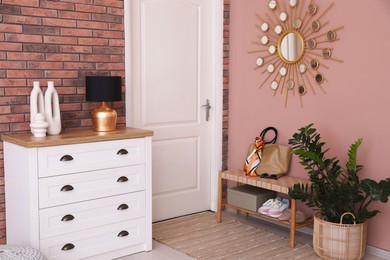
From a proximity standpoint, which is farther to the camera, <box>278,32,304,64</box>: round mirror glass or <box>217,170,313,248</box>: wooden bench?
<box>278,32,304,64</box>: round mirror glass

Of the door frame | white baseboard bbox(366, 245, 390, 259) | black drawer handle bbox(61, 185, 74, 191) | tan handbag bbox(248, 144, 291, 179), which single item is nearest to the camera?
black drawer handle bbox(61, 185, 74, 191)

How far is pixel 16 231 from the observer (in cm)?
326

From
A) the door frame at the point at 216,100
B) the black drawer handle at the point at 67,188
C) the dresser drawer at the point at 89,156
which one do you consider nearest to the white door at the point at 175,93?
the door frame at the point at 216,100

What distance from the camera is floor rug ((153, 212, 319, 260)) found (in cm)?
354

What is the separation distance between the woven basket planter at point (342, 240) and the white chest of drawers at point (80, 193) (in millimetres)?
1191

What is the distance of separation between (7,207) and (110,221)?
26.5 inches

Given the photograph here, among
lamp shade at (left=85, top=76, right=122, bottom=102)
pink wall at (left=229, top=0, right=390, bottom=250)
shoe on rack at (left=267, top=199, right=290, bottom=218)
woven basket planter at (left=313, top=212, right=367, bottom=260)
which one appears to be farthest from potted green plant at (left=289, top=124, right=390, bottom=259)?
lamp shade at (left=85, top=76, right=122, bottom=102)

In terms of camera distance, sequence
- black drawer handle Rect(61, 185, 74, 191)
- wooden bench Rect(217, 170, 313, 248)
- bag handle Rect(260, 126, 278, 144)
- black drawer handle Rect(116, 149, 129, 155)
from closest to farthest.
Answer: black drawer handle Rect(61, 185, 74, 191) < black drawer handle Rect(116, 149, 129, 155) < wooden bench Rect(217, 170, 313, 248) < bag handle Rect(260, 126, 278, 144)

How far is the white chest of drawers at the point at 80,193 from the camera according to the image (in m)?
3.05

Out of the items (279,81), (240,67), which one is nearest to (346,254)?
(279,81)

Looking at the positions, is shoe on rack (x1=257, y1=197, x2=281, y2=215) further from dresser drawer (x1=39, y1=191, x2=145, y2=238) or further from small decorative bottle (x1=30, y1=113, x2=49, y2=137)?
small decorative bottle (x1=30, y1=113, x2=49, y2=137)

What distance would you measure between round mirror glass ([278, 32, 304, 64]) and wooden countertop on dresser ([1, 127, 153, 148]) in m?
1.27

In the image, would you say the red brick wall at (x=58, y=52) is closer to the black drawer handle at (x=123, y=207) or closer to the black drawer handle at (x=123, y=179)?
the black drawer handle at (x=123, y=179)

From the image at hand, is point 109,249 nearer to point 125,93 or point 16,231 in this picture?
point 16,231
